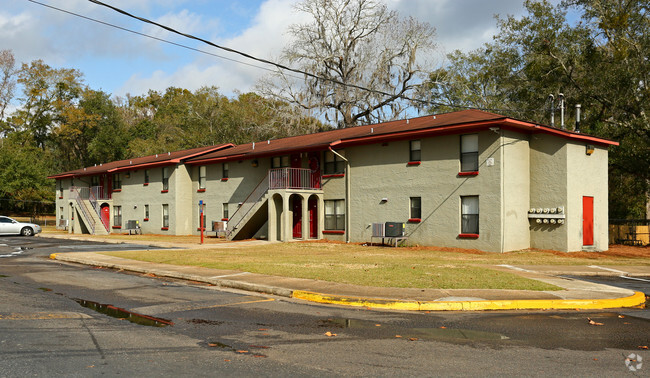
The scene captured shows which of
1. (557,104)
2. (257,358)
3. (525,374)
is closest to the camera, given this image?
(525,374)

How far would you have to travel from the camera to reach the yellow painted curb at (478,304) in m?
10.1

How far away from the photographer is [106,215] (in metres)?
46.8

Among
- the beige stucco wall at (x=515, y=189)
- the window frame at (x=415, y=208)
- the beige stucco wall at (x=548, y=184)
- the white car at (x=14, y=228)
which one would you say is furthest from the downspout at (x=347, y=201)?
the white car at (x=14, y=228)

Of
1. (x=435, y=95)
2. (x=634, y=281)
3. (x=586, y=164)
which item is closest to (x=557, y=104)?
(x=586, y=164)

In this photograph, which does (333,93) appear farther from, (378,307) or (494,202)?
(378,307)

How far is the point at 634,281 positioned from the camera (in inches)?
580

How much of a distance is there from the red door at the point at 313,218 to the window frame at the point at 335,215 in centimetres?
72

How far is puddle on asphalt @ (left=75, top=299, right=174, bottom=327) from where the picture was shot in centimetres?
853

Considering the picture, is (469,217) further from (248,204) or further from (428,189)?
(248,204)

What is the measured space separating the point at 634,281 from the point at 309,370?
1218 cm

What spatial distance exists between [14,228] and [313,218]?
22.4m

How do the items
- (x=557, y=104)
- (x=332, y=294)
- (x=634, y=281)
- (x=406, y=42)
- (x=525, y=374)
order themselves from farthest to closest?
1. (x=406, y=42)
2. (x=557, y=104)
3. (x=634, y=281)
4. (x=332, y=294)
5. (x=525, y=374)

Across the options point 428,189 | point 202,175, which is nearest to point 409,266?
point 428,189

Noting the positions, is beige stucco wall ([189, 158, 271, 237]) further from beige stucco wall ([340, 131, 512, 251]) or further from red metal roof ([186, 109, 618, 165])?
beige stucco wall ([340, 131, 512, 251])
